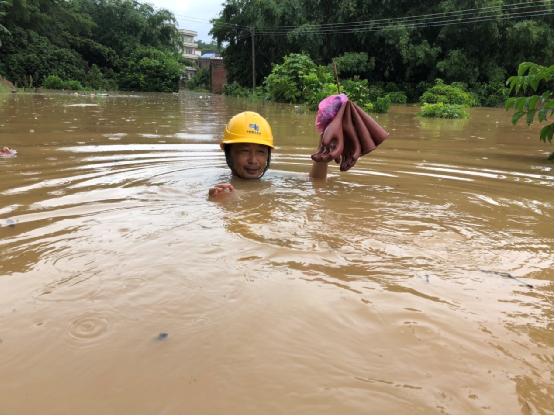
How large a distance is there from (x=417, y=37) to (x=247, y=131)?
25.6m

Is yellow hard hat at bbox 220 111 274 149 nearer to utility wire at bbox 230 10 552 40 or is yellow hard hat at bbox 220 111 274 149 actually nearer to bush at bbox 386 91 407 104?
bush at bbox 386 91 407 104

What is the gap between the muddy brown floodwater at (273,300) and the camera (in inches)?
56.4

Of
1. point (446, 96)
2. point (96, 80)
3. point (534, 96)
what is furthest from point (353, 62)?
point (96, 80)

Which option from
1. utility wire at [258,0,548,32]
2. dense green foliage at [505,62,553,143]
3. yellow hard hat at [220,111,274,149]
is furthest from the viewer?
utility wire at [258,0,548,32]

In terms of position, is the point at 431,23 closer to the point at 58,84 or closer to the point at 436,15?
the point at 436,15

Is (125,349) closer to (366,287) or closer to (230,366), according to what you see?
(230,366)

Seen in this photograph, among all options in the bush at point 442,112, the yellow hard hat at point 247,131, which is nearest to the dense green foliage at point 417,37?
the bush at point 442,112

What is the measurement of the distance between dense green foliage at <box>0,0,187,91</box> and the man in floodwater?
33523mm

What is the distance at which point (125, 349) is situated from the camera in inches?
63.8

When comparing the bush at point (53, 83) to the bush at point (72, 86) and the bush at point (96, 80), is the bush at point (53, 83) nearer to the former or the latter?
the bush at point (72, 86)

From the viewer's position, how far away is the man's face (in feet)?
15.7

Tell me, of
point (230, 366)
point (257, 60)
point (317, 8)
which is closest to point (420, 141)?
point (230, 366)

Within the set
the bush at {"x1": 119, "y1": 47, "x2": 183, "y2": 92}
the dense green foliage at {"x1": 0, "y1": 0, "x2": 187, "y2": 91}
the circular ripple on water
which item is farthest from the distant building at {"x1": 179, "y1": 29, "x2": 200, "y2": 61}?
the circular ripple on water

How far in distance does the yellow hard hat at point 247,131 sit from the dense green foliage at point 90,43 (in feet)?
110
